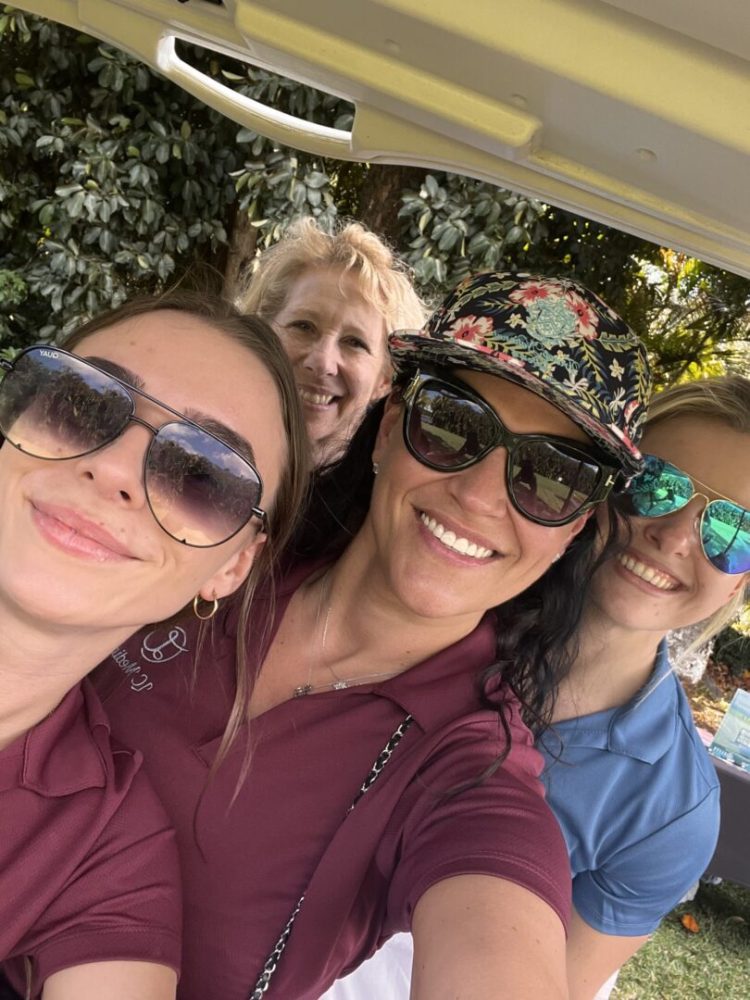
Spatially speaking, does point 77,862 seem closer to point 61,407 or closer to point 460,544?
point 61,407

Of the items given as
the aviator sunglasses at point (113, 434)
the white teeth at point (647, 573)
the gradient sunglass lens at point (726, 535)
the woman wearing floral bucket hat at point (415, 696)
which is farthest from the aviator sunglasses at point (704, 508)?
the aviator sunglasses at point (113, 434)

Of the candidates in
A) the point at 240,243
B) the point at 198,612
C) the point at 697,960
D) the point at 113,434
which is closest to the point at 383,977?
the point at 198,612

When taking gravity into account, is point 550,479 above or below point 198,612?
above

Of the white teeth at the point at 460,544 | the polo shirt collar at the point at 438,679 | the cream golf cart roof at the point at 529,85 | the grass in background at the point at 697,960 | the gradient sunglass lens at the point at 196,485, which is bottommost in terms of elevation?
the grass in background at the point at 697,960

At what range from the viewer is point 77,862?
1440 millimetres

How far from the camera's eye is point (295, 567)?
208 cm

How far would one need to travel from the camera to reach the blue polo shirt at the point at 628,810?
6.74 ft

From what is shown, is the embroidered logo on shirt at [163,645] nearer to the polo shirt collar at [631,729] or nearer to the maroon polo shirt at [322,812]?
the maroon polo shirt at [322,812]

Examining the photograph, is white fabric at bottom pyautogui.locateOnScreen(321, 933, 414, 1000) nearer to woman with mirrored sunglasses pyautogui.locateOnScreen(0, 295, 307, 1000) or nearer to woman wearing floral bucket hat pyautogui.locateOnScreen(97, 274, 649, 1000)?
woman wearing floral bucket hat pyautogui.locateOnScreen(97, 274, 649, 1000)

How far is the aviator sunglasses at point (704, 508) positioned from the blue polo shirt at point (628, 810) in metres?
0.39

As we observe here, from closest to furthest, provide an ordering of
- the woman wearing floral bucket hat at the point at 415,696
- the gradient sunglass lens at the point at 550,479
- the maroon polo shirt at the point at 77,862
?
the maroon polo shirt at the point at 77,862, the woman wearing floral bucket hat at the point at 415,696, the gradient sunglass lens at the point at 550,479

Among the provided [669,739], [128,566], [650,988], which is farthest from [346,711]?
[650,988]

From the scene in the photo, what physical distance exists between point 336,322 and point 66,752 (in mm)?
1830

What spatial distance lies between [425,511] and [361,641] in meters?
0.32
